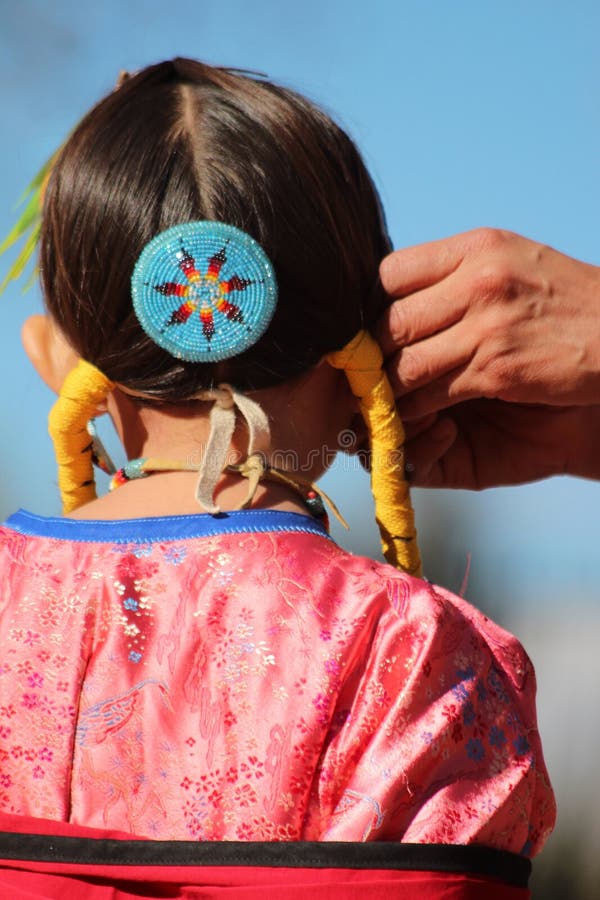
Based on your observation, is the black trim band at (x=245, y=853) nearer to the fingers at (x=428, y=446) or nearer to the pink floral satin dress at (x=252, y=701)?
the pink floral satin dress at (x=252, y=701)

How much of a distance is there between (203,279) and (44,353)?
512 millimetres

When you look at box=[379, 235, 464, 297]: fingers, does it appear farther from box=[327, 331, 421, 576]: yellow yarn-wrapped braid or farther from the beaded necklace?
the beaded necklace

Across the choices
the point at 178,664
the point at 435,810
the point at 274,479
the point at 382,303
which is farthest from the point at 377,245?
the point at 435,810

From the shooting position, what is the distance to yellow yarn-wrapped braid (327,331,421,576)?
1652 millimetres

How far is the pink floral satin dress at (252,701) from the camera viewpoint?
4.11 feet

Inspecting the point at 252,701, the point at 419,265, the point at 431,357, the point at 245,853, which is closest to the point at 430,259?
the point at 419,265

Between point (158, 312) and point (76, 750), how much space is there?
1.70 feet

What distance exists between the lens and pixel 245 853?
1214mm

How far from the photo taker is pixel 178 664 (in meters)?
1.30

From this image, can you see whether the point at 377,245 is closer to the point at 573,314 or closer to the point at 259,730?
the point at 573,314

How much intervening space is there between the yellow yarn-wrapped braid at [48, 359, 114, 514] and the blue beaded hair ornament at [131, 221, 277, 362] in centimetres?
12

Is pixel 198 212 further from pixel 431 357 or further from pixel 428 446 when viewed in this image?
pixel 428 446

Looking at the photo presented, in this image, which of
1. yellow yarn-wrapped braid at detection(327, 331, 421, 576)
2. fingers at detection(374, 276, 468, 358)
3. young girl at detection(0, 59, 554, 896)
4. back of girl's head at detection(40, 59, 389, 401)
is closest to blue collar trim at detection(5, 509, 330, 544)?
young girl at detection(0, 59, 554, 896)

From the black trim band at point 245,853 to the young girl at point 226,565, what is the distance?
2cm
